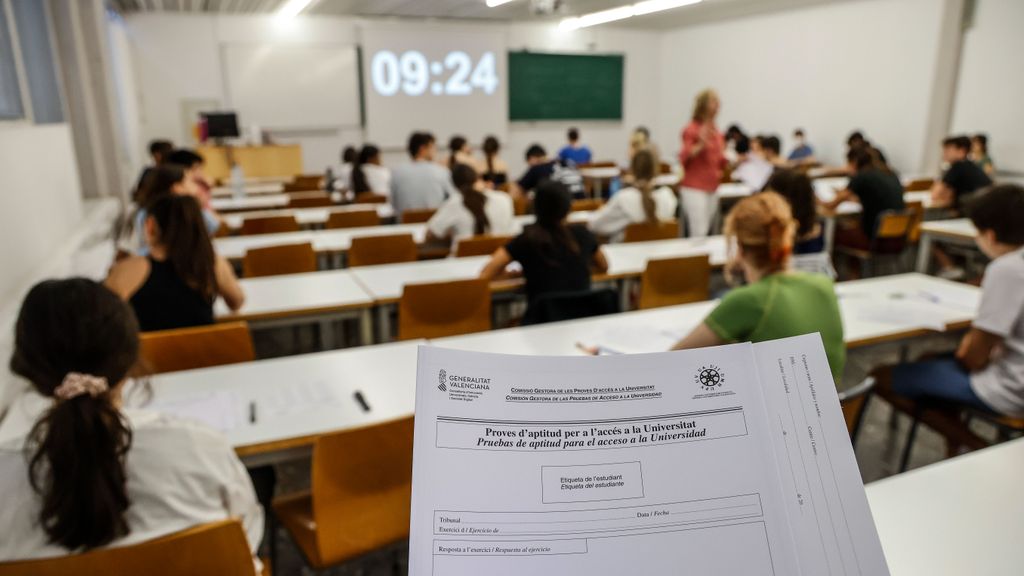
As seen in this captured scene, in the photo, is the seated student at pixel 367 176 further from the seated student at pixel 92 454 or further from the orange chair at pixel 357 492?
the seated student at pixel 92 454

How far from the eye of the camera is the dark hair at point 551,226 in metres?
3.00

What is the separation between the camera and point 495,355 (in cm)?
65

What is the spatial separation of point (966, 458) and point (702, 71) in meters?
11.5

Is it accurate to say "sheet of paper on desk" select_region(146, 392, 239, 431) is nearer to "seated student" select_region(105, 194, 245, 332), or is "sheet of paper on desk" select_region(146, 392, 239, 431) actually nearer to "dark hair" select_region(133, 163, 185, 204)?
"seated student" select_region(105, 194, 245, 332)

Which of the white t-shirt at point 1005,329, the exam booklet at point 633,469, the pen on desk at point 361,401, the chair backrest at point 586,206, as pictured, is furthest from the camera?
the chair backrest at point 586,206

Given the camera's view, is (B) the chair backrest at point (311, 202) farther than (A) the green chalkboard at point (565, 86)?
No

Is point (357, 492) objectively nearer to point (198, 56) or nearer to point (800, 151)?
point (800, 151)

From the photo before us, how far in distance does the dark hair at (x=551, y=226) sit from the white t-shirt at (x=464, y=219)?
49.7 inches

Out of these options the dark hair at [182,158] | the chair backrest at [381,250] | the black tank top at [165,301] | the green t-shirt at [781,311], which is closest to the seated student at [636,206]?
the chair backrest at [381,250]

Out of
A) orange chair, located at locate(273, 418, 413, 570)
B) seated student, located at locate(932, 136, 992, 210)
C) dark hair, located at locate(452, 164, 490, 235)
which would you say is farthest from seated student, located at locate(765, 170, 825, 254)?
seated student, located at locate(932, 136, 992, 210)

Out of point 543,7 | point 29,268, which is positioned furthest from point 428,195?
point 543,7

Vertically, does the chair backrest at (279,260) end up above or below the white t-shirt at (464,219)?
below

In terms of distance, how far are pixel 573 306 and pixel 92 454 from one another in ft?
6.68

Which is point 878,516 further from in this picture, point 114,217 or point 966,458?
point 114,217
